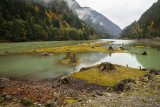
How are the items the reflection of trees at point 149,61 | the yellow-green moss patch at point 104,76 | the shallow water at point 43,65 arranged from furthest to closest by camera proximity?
the reflection of trees at point 149,61 → the shallow water at point 43,65 → the yellow-green moss patch at point 104,76

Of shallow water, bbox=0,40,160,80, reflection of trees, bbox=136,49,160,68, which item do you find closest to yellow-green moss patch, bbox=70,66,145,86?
shallow water, bbox=0,40,160,80

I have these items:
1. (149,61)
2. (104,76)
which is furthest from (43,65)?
(149,61)

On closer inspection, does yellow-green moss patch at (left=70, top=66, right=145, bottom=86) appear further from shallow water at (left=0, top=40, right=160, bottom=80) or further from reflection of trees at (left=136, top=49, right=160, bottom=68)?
reflection of trees at (left=136, top=49, right=160, bottom=68)

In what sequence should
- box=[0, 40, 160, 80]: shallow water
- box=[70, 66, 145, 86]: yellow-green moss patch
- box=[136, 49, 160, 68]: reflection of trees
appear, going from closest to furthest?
box=[70, 66, 145, 86]: yellow-green moss patch < box=[0, 40, 160, 80]: shallow water < box=[136, 49, 160, 68]: reflection of trees

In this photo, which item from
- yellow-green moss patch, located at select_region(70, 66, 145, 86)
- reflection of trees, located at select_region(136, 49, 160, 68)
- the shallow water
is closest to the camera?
yellow-green moss patch, located at select_region(70, 66, 145, 86)

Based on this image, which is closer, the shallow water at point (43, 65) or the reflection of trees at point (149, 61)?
the shallow water at point (43, 65)

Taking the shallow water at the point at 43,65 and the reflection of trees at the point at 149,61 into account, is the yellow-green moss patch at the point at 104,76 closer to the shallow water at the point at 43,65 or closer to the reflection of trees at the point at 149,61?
the shallow water at the point at 43,65

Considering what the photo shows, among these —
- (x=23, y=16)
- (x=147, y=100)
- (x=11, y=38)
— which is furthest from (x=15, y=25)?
(x=147, y=100)

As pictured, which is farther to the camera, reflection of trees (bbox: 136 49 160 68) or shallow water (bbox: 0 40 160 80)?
reflection of trees (bbox: 136 49 160 68)

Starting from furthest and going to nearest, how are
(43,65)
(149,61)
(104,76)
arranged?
(149,61)
(43,65)
(104,76)

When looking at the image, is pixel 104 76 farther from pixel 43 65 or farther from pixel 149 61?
pixel 149 61

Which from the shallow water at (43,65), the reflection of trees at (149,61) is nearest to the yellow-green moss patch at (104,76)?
the shallow water at (43,65)

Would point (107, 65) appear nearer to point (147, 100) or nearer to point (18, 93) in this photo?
point (147, 100)

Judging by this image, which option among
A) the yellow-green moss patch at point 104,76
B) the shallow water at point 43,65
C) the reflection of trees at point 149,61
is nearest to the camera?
the yellow-green moss patch at point 104,76
